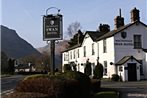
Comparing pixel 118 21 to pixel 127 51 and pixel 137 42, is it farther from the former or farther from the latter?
pixel 127 51

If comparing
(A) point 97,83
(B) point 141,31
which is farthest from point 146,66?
(A) point 97,83

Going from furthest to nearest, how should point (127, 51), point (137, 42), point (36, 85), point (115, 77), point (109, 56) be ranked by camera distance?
1. point (109, 56)
2. point (137, 42)
3. point (127, 51)
4. point (115, 77)
5. point (36, 85)

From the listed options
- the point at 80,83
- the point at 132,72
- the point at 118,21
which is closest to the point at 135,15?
the point at 118,21

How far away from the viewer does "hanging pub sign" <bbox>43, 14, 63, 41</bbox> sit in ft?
59.6

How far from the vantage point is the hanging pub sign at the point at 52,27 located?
59.6 feet

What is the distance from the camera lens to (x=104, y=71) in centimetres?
5231

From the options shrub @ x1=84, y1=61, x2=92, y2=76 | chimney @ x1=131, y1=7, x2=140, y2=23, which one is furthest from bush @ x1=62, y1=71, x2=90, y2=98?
shrub @ x1=84, y1=61, x2=92, y2=76

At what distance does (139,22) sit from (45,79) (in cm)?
3676

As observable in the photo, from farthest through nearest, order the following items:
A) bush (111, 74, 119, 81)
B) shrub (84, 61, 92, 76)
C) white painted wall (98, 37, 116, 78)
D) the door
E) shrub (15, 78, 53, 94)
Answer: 1. shrub (84, 61, 92, 76)
2. white painted wall (98, 37, 116, 78)
3. the door
4. bush (111, 74, 119, 81)
5. shrub (15, 78, 53, 94)

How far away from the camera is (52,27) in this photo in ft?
60.3

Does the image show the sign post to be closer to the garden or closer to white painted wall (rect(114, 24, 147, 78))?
the garden

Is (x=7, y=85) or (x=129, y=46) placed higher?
(x=129, y=46)

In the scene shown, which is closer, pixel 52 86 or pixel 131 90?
pixel 52 86

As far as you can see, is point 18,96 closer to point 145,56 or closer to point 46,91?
point 46,91
